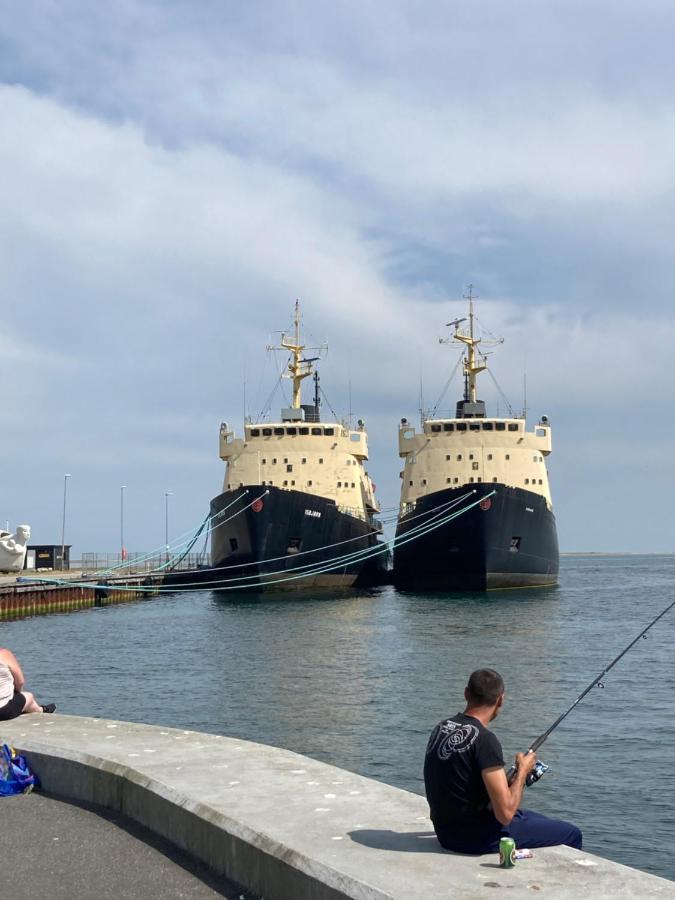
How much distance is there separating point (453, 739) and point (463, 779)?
0.19 meters

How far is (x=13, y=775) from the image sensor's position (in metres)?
7.02

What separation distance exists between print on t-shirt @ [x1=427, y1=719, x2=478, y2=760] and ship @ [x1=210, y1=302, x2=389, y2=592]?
139 ft

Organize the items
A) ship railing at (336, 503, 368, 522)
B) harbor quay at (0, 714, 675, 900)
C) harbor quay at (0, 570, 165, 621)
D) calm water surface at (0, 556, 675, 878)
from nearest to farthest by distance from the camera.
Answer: harbor quay at (0, 714, 675, 900) < calm water surface at (0, 556, 675, 878) < harbor quay at (0, 570, 165, 621) < ship railing at (336, 503, 368, 522)

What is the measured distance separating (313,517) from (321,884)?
45.0 meters

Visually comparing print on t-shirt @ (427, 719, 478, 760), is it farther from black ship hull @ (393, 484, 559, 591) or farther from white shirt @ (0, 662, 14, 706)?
black ship hull @ (393, 484, 559, 591)

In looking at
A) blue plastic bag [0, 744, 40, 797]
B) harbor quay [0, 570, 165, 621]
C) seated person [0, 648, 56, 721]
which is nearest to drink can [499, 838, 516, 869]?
blue plastic bag [0, 744, 40, 797]

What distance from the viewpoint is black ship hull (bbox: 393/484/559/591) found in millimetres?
47594

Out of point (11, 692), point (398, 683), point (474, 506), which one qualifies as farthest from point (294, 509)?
point (11, 692)

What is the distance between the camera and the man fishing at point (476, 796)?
4.96m

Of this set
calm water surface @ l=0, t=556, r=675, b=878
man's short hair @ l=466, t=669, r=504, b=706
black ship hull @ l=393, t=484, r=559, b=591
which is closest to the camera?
man's short hair @ l=466, t=669, r=504, b=706

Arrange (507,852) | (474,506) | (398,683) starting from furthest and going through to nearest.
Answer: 1. (474,506)
2. (398,683)
3. (507,852)

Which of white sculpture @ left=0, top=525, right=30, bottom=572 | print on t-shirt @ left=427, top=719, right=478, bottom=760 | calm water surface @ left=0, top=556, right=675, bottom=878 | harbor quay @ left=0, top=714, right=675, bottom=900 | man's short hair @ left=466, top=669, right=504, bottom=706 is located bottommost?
calm water surface @ left=0, top=556, right=675, bottom=878

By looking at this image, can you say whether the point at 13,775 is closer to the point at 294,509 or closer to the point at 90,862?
the point at 90,862

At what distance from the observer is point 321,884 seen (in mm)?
4598
